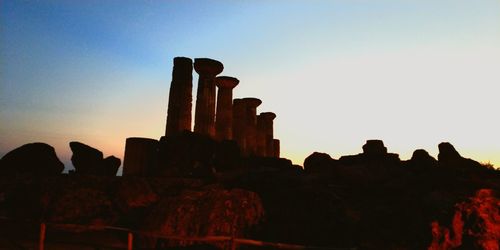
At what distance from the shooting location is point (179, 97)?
63.6 feet

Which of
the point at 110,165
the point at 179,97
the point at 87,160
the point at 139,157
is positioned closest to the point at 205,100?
the point at 179,97

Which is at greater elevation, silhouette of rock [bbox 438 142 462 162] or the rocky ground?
silhouette of rock [bbox 438 142 462 162]

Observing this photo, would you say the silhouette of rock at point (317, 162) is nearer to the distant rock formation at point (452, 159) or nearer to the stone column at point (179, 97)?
the distant rock formation at point (452, 159)

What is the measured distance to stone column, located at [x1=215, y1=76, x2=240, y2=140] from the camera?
2425 cm

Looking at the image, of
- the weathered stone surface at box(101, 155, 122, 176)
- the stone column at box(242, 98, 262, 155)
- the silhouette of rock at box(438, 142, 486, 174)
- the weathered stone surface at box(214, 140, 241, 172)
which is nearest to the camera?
the weathered stone surface at box(101, 155, 122, 176)

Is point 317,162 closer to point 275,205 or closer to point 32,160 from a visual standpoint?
point 275,205

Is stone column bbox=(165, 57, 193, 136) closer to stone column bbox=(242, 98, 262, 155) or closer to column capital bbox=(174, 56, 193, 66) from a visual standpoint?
column capital bbox=(174, 56, 193, 66)

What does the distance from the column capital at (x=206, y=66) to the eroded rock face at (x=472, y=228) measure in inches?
673

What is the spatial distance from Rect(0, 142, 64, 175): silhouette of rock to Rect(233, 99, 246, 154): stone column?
38.8 feet

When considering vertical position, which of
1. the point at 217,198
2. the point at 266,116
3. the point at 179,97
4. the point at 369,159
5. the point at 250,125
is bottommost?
the point at 217,198

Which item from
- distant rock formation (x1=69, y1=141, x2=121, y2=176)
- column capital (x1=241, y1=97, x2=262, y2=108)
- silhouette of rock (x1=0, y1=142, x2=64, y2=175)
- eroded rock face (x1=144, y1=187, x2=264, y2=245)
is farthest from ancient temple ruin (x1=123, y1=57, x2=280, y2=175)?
eroded rock face (x1=144, y1=187, x2=264, y2=245)

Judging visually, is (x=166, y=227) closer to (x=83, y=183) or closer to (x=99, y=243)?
(x=99, y=243)

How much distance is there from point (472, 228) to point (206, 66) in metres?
17.4

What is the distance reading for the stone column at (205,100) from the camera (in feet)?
70.4
